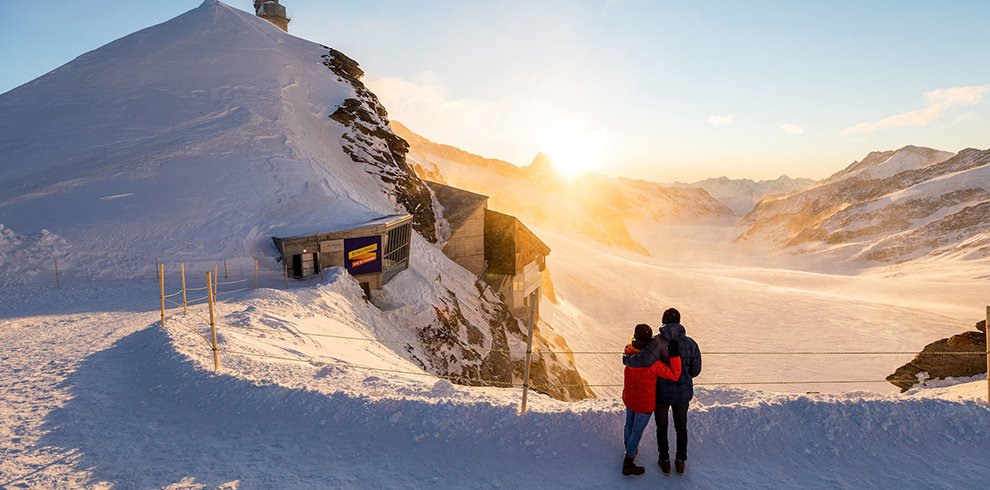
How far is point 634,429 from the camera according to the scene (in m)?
6.30

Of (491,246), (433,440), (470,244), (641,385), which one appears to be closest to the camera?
(641,385)

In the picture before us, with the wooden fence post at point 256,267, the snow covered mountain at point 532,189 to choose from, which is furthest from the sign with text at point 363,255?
the snow covered mountain at point 532,189

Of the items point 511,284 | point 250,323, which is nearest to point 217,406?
point 250,323

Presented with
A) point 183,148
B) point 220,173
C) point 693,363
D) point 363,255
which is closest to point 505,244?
point 363,255

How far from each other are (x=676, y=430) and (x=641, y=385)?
2.71ft

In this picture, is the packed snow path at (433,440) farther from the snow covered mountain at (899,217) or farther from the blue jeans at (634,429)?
the snow covered mountain at (899,217)

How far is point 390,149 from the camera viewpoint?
4047cm

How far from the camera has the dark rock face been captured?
118 feet

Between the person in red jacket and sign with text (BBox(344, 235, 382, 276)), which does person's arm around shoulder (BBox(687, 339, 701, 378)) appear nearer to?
the person in red jacket

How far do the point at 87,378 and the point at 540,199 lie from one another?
431ft

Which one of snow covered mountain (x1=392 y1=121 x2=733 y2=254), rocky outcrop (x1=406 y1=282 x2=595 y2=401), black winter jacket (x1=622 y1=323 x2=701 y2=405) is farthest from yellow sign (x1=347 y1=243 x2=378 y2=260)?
snow covered mountain (x1=392 y1=121 x2=733 y2=254)

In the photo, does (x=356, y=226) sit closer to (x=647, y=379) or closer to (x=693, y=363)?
(x=647, y=379)

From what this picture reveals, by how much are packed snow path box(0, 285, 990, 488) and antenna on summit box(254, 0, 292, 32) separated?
63.5m

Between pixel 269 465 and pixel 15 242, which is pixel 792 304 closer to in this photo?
pixel 269 465
